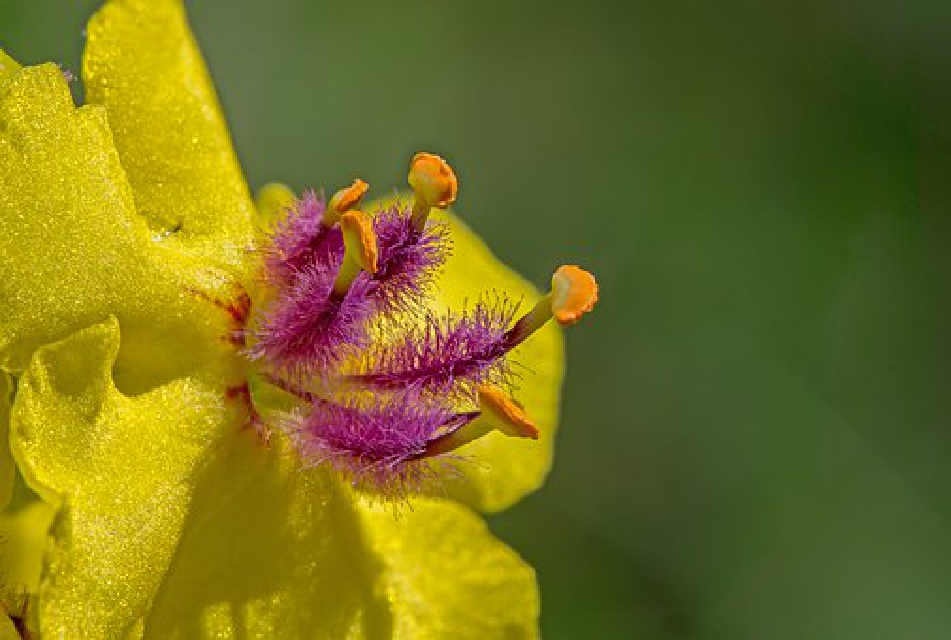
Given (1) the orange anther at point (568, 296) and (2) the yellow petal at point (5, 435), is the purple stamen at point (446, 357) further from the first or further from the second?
(2) the yellow petal at point (5, 435)

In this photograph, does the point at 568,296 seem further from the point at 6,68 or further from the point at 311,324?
the point at 6,68

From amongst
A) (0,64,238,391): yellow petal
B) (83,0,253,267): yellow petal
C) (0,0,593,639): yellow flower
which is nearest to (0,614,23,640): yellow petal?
(0,0,593,639): yellow flower

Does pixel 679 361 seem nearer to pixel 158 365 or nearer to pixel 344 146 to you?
pixel 344 146

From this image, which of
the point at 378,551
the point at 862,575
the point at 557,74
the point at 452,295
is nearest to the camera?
the point at 378,551

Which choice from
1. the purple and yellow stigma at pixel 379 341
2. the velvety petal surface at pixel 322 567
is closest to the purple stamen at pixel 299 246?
the purple and yellow stigma at pixel 379 341

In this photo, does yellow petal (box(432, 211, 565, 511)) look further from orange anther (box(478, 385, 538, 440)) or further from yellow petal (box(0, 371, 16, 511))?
yellow petal (box(0, 371, 16, 511))

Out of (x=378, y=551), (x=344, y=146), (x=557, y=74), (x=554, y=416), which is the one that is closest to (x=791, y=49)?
(x=557, y=74)

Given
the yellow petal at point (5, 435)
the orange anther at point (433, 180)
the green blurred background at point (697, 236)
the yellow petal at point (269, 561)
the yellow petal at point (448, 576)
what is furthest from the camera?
the green blurred background at point (697, 236)
